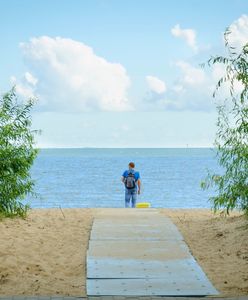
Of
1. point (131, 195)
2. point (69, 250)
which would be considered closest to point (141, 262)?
point (69, 250)

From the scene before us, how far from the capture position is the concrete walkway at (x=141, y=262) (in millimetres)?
9344

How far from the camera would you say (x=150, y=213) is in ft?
60.0

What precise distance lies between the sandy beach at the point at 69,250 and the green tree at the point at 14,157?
52 centimetres

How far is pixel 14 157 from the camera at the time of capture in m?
16.3

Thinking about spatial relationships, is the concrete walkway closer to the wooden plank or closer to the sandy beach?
the wooden plank

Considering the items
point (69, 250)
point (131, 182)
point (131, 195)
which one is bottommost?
point (69, 250)

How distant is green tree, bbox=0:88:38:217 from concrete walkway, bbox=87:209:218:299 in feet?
6.26

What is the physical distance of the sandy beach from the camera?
9836mm

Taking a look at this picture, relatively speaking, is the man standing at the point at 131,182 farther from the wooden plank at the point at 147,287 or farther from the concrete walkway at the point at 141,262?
the wooden plank at the point at 147,287

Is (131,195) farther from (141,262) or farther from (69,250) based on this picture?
(141,262)

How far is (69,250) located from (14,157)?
431 centimetres

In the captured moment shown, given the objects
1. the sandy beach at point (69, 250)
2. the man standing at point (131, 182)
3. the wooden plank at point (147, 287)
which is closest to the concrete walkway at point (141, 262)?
the wooden plank at point (147, 287)

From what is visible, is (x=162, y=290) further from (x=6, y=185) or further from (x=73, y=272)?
(x=6, y=185)

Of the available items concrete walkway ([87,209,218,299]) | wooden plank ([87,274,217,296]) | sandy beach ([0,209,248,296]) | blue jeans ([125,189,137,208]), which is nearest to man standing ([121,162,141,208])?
blue jeans ([125,189,137,208])
